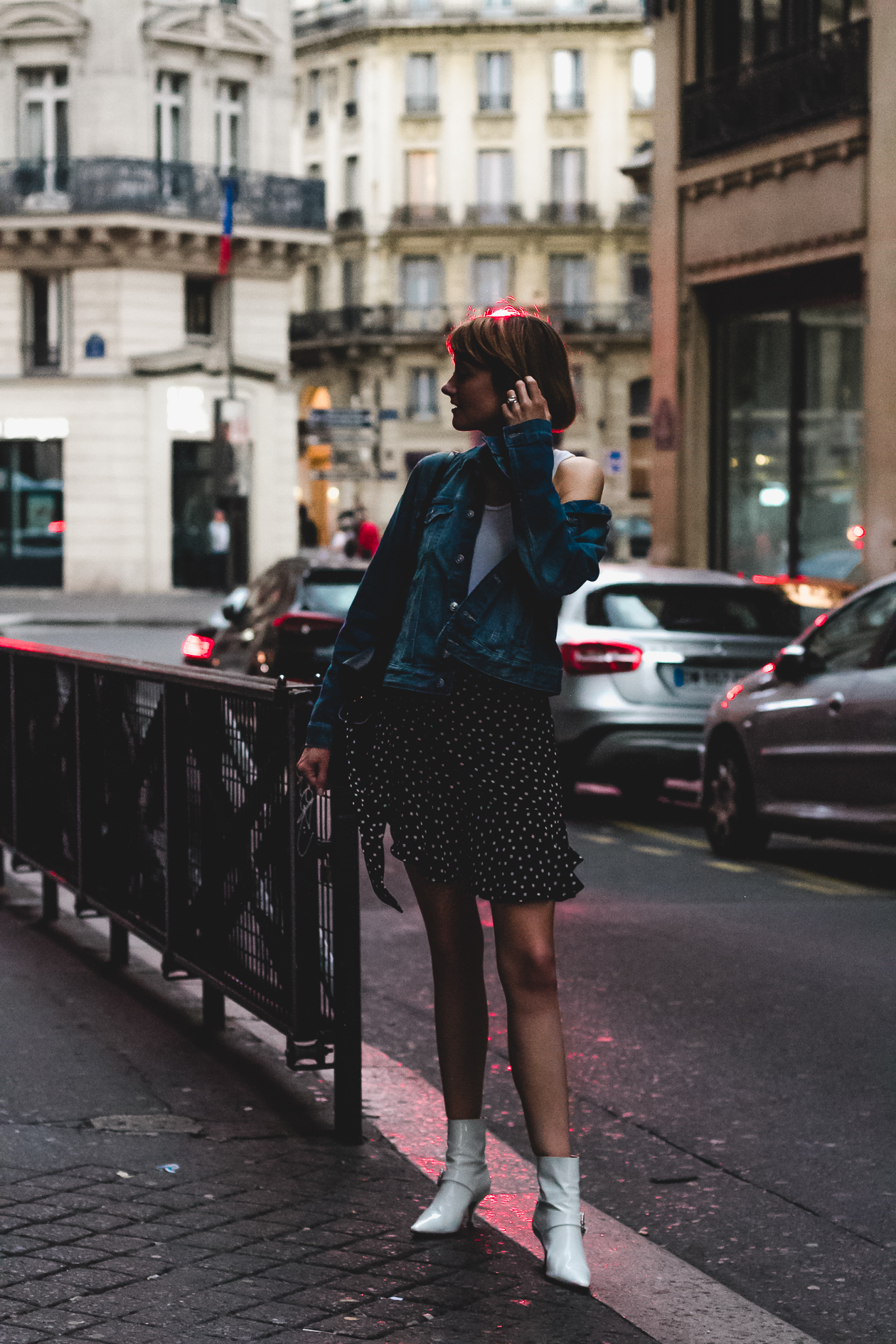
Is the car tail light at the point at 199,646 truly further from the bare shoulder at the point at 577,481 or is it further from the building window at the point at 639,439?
the building window at the point at 639,439

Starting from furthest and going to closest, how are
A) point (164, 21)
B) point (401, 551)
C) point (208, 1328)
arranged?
1. point (164, 21)
2. point (401, 551)
3. point (208, 1328)

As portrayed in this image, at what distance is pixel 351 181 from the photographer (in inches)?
2746

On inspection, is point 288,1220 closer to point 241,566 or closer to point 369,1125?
point 369,1125

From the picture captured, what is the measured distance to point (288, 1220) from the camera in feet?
14.3

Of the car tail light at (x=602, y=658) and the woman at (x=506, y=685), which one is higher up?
the woman at (x=506, y=685)

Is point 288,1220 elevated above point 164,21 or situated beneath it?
situated beneath

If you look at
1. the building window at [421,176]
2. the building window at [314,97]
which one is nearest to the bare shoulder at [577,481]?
the building window at [421,176]

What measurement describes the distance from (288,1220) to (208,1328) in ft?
2.04

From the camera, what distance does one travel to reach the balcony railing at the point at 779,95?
1919 centimetres

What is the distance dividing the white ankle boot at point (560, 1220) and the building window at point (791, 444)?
54.1 feet

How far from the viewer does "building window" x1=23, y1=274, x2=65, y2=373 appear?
44.0 meters

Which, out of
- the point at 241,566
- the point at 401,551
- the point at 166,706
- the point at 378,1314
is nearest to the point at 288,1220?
the point at 378,1314

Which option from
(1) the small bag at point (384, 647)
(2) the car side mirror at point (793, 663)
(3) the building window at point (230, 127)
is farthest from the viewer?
(3) the building window at point (230, 127)

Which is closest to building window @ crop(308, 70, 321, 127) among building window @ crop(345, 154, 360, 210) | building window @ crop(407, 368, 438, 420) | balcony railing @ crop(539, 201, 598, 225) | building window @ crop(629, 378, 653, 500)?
building window @ crop(345, 154, 360, 210)
